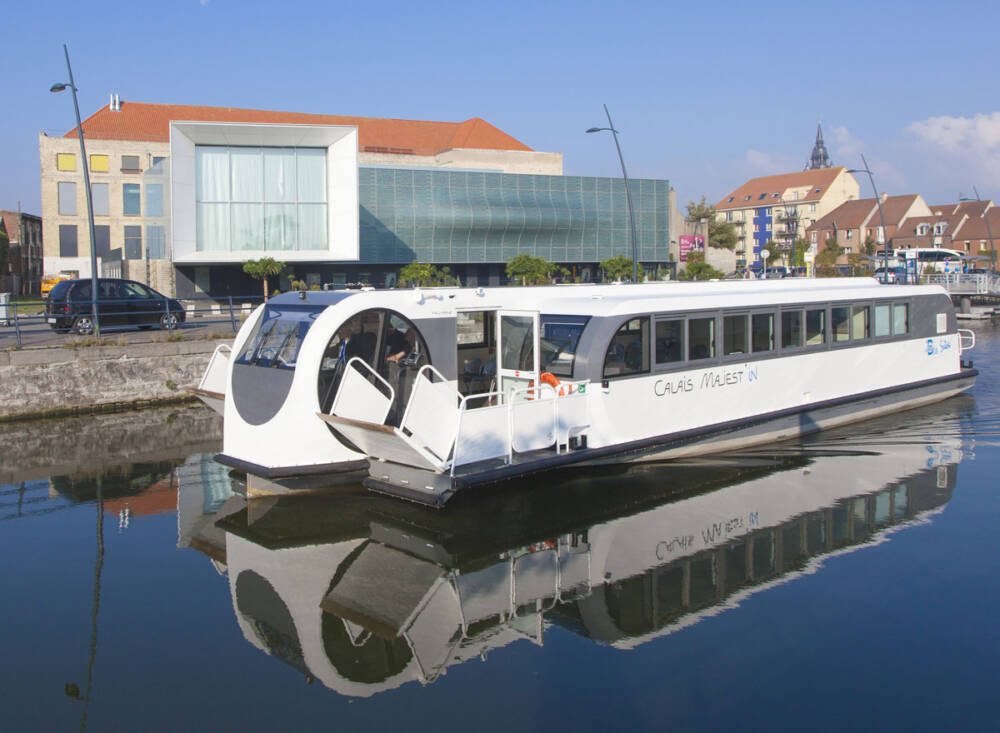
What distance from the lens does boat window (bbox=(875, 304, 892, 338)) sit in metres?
17.3

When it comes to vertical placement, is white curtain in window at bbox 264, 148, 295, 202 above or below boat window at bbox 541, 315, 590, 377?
above

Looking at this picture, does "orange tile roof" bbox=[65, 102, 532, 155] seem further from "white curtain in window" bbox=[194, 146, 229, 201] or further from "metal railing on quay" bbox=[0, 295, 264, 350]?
"metal railing on quay" bbox=[0, 295, 264, 350]


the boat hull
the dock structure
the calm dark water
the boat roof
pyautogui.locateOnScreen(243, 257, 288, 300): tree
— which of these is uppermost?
pyautogui.locateOnScreen(243, 257, 288, 300): tree

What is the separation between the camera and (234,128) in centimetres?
3781

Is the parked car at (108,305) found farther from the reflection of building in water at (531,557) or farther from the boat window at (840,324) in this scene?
the boat window at (840,324)

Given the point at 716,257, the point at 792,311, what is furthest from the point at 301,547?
the point at 716,257

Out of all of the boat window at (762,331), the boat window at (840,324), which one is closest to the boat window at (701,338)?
the boat window at (762,331)

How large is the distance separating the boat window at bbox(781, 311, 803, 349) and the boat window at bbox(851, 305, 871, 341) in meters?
1.87

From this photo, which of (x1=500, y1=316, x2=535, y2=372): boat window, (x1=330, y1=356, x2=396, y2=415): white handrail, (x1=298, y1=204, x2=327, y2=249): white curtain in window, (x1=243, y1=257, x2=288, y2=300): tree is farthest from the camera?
(x1=298, y1=204, x2=327, y2=249): white curtain in window

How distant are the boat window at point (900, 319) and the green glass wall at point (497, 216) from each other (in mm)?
36661

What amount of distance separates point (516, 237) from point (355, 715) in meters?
49.8

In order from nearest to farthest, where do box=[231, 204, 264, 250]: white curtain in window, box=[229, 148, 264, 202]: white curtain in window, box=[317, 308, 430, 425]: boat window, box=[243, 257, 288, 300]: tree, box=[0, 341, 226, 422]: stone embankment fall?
box=[317, 308, 430, 425]: boat window, box=[0, 341, 226, 422]: stone embankment, box=[243, 257, 288, 300]: tree, box=[229, 148, 264, 202]: white curtain in window, box=[231, 204, 264, 250]: white curtain in window

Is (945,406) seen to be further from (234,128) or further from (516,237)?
(516,237)

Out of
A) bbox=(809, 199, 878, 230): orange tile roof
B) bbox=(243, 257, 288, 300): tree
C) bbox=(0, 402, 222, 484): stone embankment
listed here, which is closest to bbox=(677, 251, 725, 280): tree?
bbox=(243, 257, 288, 300): tree
